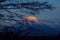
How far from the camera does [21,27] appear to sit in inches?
133

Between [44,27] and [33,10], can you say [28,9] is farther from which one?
[44,27]

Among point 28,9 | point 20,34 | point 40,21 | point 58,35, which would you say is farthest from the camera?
point 58,35

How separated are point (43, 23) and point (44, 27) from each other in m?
0.18

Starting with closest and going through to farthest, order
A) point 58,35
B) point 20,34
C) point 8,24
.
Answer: point 8,24
point 20,34
point 58,35

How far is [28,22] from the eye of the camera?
10.7ft

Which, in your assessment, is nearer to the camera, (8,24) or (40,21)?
(8,24)

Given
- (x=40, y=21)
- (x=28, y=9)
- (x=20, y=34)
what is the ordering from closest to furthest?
(x=28, y=9), (x=40, y=21), (x=20, y=34)

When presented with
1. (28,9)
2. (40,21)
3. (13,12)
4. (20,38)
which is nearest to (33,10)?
(28,9)

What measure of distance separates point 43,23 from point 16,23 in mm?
551

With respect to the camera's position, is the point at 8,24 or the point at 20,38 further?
the point at 20,38

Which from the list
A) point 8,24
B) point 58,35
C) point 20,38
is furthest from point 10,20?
point 58,35

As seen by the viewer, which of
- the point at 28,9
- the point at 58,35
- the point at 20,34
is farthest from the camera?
the point at 58,35

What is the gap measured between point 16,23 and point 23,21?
0.11 metres

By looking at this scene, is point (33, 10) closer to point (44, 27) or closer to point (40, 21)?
point (40, 21)
